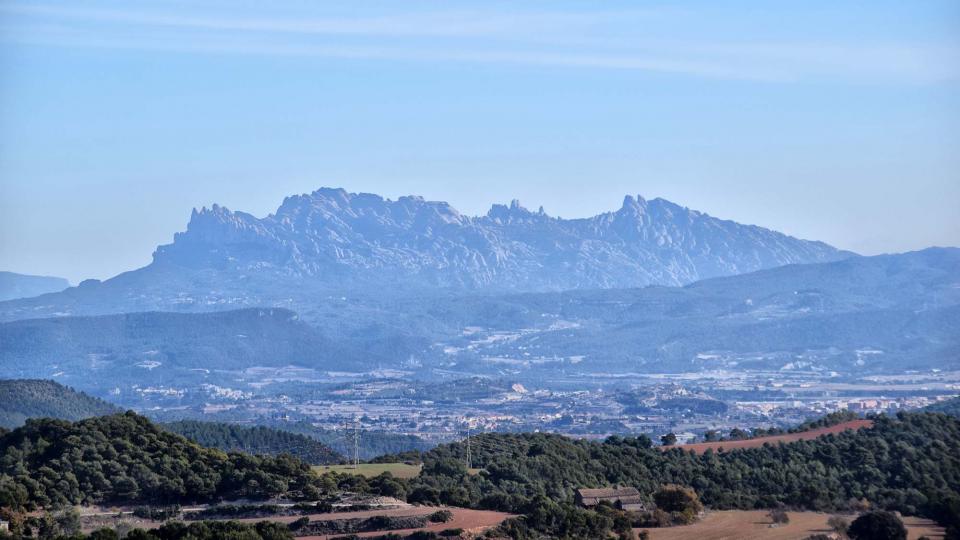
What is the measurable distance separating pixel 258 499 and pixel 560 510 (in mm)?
10713

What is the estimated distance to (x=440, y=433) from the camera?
158500mm

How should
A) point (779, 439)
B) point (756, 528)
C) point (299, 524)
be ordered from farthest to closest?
point (779, 439) < point (756, 528) < point (299, 524)

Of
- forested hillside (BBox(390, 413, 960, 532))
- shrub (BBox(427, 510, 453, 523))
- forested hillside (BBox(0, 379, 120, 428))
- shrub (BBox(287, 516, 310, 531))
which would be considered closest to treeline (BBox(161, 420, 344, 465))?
forested hillside (BBox(390, 413, 960, 532))

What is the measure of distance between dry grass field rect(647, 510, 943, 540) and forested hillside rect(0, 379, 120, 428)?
7938 centimetres

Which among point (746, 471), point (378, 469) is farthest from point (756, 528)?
point (378, 469)

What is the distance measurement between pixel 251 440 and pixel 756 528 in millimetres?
54575

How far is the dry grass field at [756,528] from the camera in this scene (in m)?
59.8

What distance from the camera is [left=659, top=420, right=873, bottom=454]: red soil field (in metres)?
88.4

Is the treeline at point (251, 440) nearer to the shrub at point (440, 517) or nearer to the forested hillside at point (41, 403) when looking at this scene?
the forested hillside at point (41, 403)

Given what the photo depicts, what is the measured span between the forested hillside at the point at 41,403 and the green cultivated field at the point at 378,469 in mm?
57906

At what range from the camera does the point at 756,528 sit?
6222 centimetres

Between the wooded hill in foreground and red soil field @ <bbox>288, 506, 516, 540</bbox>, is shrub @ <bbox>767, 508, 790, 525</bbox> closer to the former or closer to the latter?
the wooded hill in foreground

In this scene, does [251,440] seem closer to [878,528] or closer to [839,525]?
Result: [839,525]

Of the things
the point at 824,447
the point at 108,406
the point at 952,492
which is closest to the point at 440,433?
the point at 108,406
